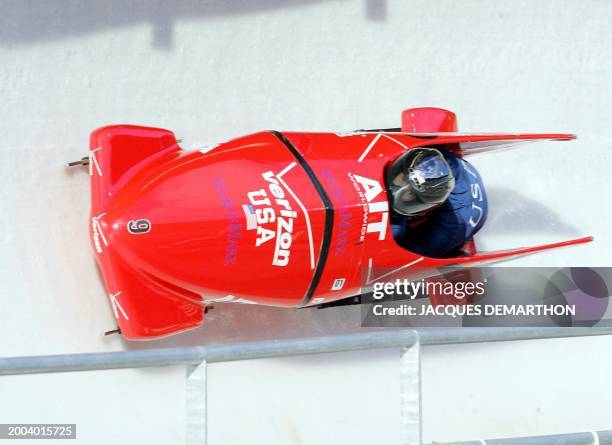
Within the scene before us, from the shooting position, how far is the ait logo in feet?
14.1

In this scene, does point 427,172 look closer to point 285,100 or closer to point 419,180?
point 419,180

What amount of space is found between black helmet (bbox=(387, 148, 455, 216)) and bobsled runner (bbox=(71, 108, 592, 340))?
76 millimetres

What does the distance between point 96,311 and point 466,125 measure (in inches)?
105

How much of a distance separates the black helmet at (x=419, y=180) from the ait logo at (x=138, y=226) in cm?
130

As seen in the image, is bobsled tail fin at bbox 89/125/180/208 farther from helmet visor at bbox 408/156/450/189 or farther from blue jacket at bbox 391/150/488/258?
blue jacket at bbox 391/150/488/258

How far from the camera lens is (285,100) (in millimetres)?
5512

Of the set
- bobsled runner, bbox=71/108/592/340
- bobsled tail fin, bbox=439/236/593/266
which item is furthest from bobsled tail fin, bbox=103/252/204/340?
bobsled tail fin, bbox=439/236/593/266

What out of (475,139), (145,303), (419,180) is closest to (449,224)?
(475,139)

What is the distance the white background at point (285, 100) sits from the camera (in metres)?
5.00

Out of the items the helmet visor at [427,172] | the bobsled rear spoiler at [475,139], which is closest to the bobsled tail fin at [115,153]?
the bobsled rear spoiler at [475,139]

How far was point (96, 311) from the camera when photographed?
5035 millimetres

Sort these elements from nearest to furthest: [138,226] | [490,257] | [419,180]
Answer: [138,226], [419,180], [490,257]

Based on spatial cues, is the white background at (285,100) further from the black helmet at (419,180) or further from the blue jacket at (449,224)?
the black helmet at (419,180)

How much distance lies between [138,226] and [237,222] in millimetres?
480
